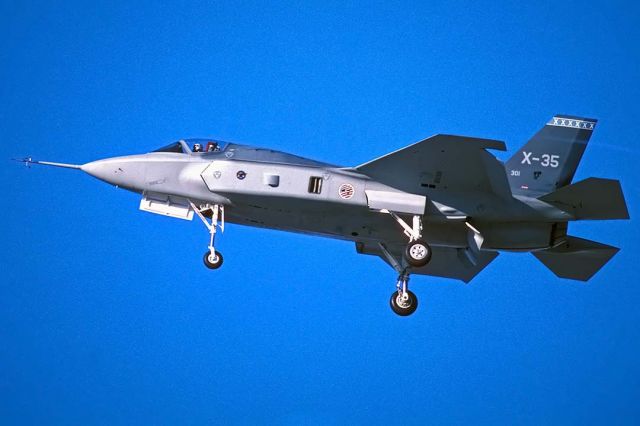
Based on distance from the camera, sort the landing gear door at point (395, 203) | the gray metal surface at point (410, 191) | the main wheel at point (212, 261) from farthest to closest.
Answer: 1. the main wheel at point (212, 261)
2. the landing gear door at point (395, 203)
3. the gray metal surface at point (410, 191)

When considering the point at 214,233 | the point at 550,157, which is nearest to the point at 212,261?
the point at 214,233

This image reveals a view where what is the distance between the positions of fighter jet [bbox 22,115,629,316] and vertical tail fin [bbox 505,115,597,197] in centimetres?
2

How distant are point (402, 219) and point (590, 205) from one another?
151 inches

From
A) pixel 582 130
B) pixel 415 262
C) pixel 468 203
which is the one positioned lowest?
pixel 415 262

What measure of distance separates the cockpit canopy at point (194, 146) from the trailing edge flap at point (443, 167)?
3287 millimetres

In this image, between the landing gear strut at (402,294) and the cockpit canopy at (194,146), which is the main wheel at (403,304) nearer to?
the landing gear strut at (402,294)

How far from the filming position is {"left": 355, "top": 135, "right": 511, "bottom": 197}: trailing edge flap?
64.1ft

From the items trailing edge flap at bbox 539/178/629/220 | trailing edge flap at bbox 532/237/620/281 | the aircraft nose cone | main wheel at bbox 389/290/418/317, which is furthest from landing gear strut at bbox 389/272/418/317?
the aircraft nose cone

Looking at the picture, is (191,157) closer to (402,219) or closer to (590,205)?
(402,219)

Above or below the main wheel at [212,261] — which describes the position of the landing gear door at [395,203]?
above

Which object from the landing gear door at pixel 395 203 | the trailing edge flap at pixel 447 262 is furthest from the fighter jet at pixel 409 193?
the trailing edge flap at pixel 447 262

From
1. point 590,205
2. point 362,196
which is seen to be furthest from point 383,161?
point 590,205

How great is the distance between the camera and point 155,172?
71.3 ft

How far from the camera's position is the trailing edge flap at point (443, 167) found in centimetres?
1955
